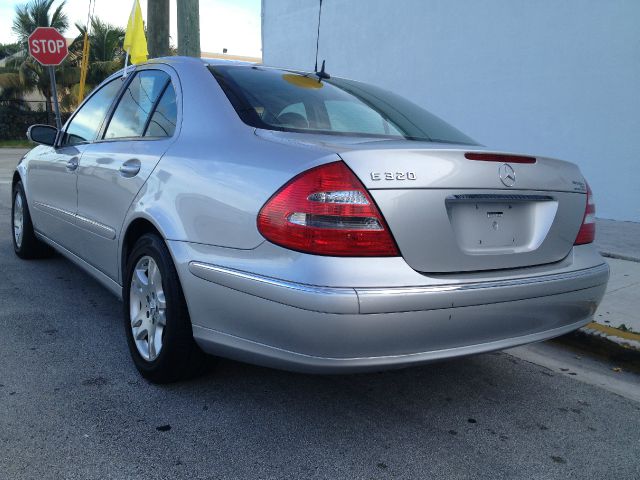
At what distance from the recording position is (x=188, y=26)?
303 inches

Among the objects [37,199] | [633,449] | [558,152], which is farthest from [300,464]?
[558,152]

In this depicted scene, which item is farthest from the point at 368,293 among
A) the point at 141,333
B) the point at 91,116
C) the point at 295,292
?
the point at 91,116

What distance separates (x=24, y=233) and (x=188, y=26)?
11.7 ft

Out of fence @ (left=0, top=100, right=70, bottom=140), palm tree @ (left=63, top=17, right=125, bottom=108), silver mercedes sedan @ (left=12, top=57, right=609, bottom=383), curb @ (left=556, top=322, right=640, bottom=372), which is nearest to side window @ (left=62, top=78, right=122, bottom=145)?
silver mercedes sedan @ (left=12, top=57, right=609, bottom=383)

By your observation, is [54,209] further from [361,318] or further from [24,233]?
[361,318]

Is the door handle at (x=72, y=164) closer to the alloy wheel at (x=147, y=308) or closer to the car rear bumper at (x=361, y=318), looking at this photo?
the alloy wheel at (x=147, y=308)

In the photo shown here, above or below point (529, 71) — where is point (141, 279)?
below

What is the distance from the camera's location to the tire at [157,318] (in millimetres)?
2779

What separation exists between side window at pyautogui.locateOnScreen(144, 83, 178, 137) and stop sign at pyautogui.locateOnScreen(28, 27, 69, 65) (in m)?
8.90

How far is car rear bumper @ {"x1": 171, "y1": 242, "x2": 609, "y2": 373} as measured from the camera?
2.19m

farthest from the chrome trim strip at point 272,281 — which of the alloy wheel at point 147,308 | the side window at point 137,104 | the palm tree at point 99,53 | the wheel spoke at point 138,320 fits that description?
the palm tree at point 99,53

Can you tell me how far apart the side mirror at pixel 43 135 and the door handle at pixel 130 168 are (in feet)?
5.37

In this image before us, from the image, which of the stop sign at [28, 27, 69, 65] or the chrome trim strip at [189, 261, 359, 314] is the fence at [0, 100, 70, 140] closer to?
the stop sign at [28, 27, 69, 65]

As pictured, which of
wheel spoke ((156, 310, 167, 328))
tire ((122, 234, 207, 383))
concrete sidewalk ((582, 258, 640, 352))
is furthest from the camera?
concrete sidewalk ((582, 258, 640, 352))
